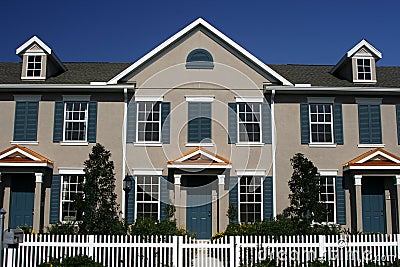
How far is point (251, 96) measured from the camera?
69.1ft

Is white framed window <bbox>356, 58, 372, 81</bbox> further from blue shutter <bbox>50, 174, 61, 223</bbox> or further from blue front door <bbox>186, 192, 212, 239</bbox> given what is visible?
blue shutter <bbox>50, 174, 61, 223</bbox>

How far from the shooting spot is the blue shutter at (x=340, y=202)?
20.3 meters

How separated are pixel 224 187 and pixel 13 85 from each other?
31.0 ft

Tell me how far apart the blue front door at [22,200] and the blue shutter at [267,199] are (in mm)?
9231

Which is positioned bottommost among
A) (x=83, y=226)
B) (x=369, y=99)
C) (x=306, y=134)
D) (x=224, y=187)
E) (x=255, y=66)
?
(x=83, y=226)

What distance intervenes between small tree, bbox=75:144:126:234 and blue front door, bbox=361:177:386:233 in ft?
32.3

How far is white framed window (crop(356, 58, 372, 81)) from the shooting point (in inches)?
867

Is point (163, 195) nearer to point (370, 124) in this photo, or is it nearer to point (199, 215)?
point (199, 215)

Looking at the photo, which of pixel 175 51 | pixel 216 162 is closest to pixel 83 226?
pixel 216 162

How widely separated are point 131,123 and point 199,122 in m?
2.79

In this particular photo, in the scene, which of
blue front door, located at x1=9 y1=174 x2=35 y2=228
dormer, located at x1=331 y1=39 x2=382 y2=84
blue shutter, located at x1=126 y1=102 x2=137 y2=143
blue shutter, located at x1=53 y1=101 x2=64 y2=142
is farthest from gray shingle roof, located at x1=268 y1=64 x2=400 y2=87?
blue front door, located at x1=9 y1=174 x2=35 y2=228

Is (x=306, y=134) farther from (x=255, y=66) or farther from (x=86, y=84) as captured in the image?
(x=86, y=84)

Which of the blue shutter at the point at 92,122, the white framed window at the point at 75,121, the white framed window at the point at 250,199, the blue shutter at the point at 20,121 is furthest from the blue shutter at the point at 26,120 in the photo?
the white framed window at the point at 250,199

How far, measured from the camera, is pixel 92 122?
2070 centimetres
